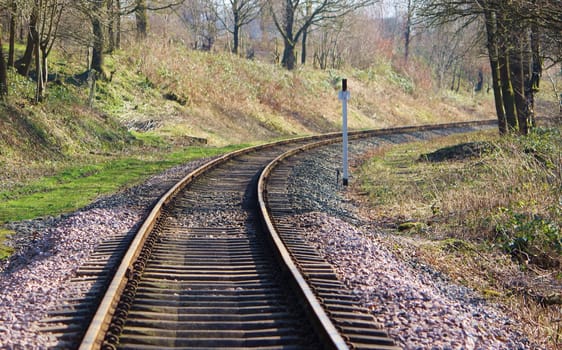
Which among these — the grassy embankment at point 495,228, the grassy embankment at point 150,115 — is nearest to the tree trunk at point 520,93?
the grassy embankment at point 495,228

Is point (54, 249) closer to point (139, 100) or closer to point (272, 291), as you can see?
point (272, 291)

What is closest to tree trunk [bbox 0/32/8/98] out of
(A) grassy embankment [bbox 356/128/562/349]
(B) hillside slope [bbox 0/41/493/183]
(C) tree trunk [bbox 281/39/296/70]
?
(B) hillside slope [bbox 0/41/493/183]

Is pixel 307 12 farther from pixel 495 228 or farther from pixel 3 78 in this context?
pixel 495 228

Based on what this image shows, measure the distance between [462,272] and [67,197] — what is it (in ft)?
26.3

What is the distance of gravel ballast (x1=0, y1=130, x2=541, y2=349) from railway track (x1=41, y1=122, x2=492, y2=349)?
20cm

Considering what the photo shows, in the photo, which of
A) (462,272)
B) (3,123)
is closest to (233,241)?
(462,272)

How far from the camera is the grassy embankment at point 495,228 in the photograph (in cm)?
638

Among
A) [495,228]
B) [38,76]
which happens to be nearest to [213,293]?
[495,228]

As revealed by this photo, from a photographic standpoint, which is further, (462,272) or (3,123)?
(3,123)

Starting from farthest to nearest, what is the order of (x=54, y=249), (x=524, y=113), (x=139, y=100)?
1. (x=139, y=100)
2. (x=524, y=113)
3. (x=54, y=249)

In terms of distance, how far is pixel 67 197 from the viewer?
39.0ft

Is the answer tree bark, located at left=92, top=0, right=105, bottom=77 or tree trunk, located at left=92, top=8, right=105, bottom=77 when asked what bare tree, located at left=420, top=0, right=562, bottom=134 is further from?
tree trunk, located at left=92, top=8, right=105, bottom=77

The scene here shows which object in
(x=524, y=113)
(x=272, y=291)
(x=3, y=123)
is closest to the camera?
(x=272, y=291)

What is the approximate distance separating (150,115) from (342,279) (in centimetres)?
2079
